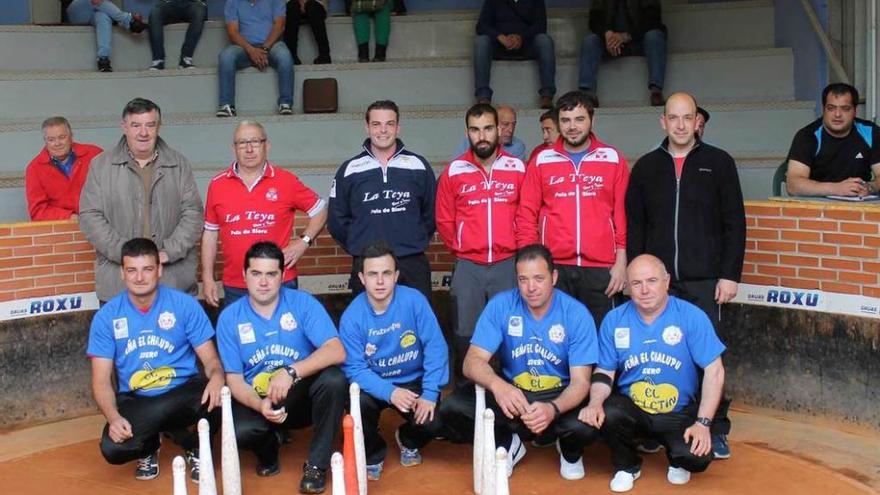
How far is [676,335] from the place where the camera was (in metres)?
6.29

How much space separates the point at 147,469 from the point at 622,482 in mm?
2521

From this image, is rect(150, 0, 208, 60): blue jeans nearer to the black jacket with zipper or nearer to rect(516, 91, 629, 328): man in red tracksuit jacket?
rect(516, 91, 629, 328): man in red tracksuit jacket

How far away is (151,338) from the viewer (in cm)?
655

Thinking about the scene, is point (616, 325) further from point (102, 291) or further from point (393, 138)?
point (102, 291)

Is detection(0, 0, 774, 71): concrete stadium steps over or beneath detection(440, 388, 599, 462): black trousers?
over

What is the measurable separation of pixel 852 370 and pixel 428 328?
2.52m

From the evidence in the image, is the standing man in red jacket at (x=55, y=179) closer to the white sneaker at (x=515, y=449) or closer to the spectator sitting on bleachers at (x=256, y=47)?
the spectator sitting on bleachers at (x=256, y=47)

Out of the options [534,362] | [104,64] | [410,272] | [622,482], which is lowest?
[622,482]

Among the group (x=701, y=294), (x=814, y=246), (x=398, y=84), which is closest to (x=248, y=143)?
(x=701, y=294)

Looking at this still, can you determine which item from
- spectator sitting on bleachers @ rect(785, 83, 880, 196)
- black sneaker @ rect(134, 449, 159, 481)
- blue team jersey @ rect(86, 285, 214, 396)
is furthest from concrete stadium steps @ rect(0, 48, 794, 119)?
black sneaker @ rect(134, 449, 159, 481)

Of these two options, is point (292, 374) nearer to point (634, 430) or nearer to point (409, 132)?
point (634, 430)

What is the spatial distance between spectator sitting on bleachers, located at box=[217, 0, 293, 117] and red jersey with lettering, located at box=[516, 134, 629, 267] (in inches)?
185

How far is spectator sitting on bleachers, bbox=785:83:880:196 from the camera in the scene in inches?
294

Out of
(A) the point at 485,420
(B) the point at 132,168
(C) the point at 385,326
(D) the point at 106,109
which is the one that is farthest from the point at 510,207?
(D) the point at 106,109
